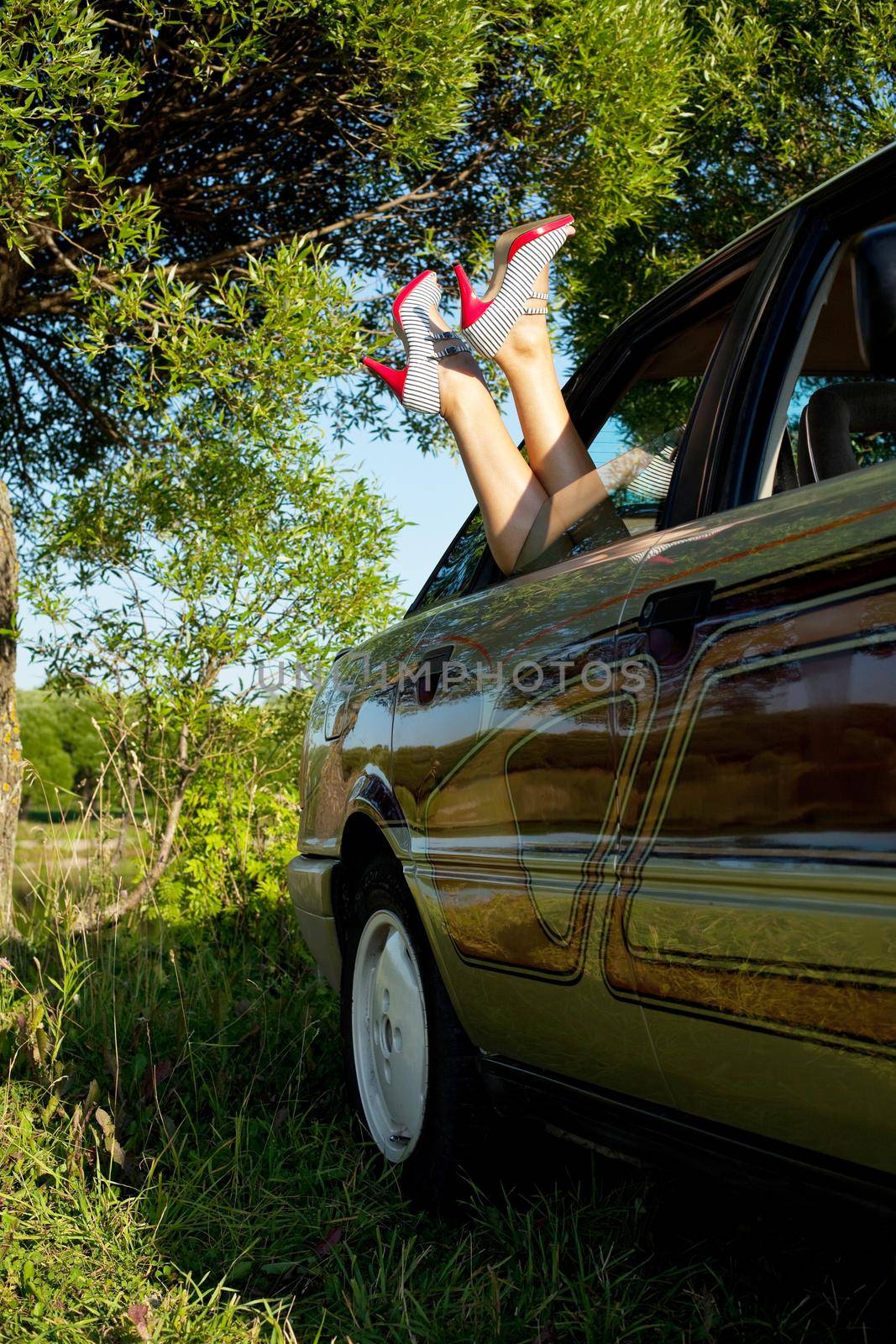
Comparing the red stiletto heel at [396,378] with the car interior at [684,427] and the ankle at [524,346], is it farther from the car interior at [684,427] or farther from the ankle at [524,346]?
the car interior at [684,427]

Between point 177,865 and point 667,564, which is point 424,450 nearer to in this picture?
point 177,865

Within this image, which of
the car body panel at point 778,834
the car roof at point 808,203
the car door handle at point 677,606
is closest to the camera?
the car body panel at point 778,834

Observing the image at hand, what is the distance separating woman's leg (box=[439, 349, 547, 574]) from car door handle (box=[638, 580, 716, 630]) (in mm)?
811

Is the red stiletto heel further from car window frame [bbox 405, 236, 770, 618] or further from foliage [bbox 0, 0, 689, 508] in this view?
foliage [bbox 0, 0, 689, 508]

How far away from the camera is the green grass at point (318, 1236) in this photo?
213 cm

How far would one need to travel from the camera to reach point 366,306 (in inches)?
314

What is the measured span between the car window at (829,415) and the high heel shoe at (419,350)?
2.60ft

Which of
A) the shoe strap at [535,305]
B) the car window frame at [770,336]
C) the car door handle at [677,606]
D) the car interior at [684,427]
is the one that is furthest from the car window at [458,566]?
the car door handle at [677,606]

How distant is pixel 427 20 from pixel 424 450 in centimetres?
299

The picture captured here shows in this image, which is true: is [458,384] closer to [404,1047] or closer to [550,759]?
[550,759]

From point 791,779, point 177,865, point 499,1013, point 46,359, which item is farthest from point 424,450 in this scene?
point 791,779

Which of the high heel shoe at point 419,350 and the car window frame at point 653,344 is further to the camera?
the high heel shoe at point 419,350

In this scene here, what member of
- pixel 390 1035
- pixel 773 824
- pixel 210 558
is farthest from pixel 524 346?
pixel 210 558

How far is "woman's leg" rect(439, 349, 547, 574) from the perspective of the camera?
2508 millimetres
